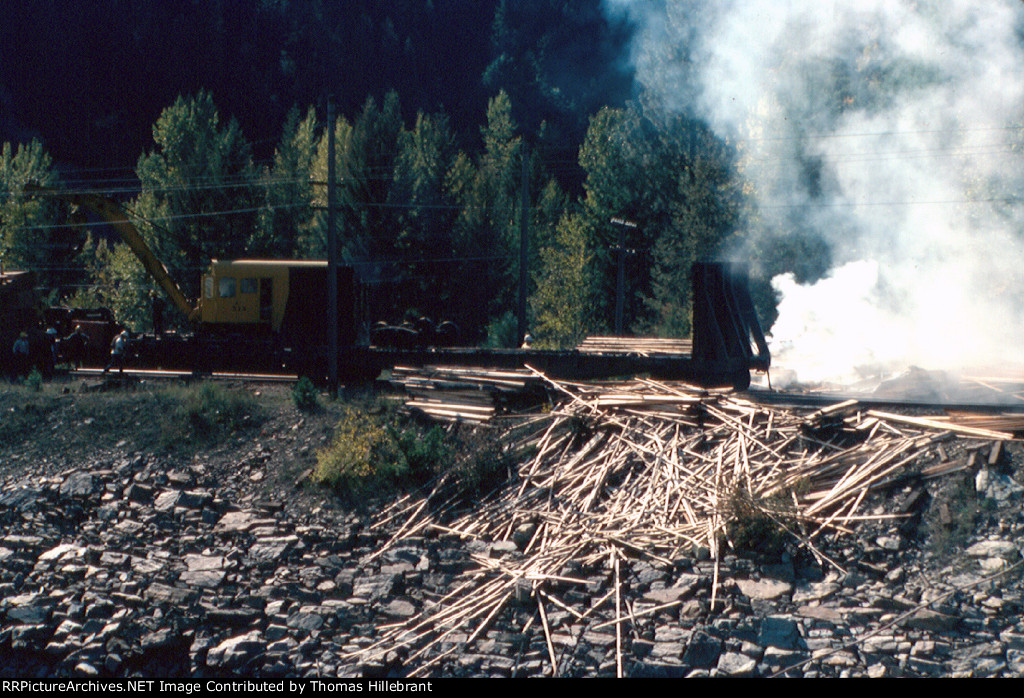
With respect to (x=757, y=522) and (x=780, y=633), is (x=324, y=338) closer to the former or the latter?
(x=757, y=522)

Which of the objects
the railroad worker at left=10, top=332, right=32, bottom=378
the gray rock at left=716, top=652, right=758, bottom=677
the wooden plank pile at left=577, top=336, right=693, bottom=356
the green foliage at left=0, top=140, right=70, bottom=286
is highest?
the green foliage at left=0, top=140, right=70, bottom=286

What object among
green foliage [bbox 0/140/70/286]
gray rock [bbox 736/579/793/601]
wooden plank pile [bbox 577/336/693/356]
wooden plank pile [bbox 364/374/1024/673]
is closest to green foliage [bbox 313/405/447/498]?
wooden plank pile [bbox 364/374/1024/673]

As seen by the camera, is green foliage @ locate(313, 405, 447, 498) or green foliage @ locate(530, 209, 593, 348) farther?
green foliage @ locate(530, 209, 593, 348)

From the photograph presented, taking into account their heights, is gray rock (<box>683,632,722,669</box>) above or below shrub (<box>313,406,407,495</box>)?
below

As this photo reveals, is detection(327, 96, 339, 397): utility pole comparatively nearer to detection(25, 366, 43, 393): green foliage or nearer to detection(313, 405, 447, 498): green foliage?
detection(313, 405, 447, 498): green foliage

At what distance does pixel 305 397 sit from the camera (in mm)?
18484

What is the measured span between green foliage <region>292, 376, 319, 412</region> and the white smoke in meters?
12.2

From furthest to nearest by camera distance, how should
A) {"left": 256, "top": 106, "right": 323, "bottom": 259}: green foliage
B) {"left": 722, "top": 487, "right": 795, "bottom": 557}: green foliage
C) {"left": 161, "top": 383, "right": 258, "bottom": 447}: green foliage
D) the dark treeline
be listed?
{"left": 256, "top": 106, "right": 323, "bottom": 259}: green foliage, the dark treeline, {"left": 161, "top": 383, "right": 258, "bottom": 447}: green foliage, {"left": 722, "top": 487, "right": 795, "bottom": 557}: green foliage

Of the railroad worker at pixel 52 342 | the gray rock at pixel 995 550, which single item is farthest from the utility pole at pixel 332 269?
the gray rock at pixel 995 550

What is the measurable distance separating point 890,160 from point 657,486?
1524 cm

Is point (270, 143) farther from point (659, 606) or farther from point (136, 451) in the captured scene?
point (659, 606)

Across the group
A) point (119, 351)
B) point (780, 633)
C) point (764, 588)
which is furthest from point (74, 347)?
point (780, 633)

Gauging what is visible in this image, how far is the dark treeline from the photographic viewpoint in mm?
36906

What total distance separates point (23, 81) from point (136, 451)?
2361 inches
